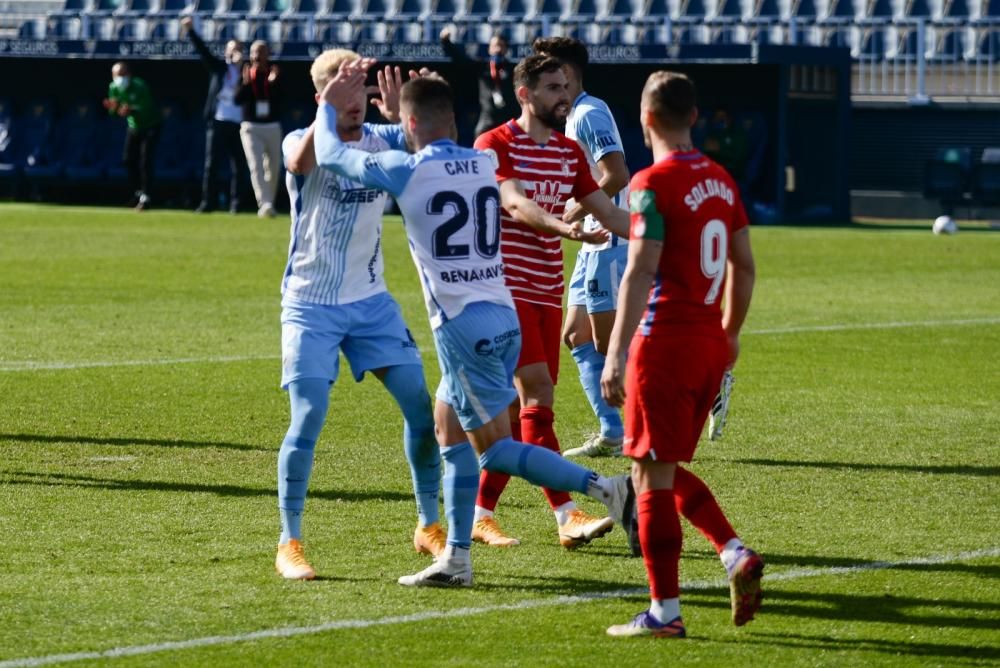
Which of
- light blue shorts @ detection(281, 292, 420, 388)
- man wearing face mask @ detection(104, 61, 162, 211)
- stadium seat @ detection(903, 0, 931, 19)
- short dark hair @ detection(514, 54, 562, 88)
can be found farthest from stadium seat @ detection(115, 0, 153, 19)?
light blue shorts @ detection(281, 292, 420, 388)

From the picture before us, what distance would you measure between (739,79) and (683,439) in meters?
24.3

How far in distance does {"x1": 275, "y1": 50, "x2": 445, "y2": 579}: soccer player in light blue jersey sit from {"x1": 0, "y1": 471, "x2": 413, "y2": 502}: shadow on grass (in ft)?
4.24

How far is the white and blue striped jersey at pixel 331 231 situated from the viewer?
6.82 m

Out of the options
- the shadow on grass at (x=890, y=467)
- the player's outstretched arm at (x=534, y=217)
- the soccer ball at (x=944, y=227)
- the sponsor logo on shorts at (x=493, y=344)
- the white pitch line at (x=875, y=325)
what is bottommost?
the soccer ball at (x=944, y=227)

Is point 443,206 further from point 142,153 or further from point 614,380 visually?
point 142,153

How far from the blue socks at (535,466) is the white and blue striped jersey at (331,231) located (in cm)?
83

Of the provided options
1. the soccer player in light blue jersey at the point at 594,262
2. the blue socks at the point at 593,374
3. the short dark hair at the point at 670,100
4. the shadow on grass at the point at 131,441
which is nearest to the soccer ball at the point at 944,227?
the soccer player in light blue jersey at the point at 594,262

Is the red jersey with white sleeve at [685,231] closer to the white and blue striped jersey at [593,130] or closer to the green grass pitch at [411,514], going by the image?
the green grass pitch at [411,514]

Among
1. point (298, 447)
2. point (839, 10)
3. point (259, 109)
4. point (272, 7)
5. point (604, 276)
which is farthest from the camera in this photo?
point (272, 7)

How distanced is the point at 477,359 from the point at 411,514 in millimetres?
1619

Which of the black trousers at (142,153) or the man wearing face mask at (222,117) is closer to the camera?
the man wearing face mask at (222,117)

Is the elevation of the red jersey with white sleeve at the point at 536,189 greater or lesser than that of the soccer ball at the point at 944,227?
greater

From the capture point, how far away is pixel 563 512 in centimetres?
732

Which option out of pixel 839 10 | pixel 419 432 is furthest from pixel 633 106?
pixel 419 432
